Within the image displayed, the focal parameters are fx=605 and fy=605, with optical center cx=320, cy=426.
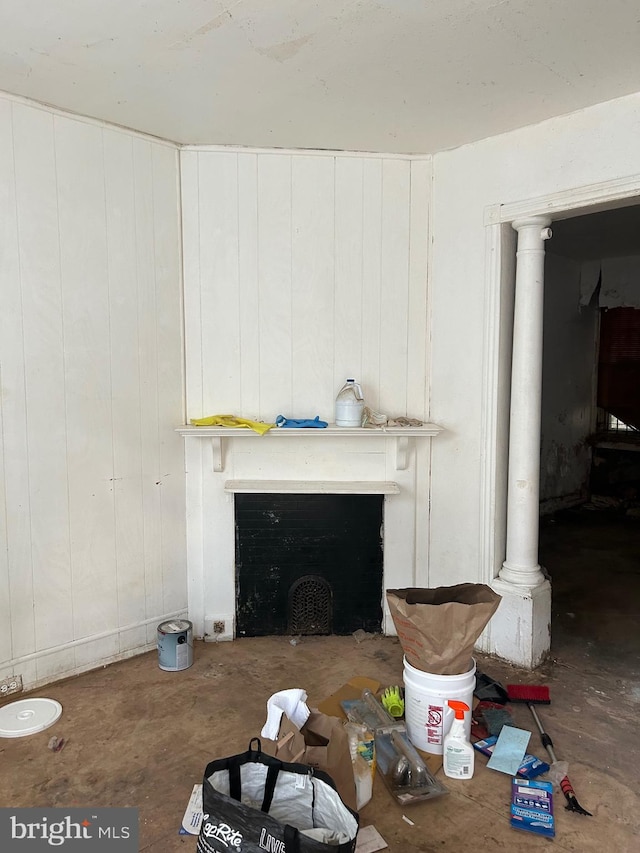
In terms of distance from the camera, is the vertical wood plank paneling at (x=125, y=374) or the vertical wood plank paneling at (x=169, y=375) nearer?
the vertical wood plank paneling at (x=125, y=374)

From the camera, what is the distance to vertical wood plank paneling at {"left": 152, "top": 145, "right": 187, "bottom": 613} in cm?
290

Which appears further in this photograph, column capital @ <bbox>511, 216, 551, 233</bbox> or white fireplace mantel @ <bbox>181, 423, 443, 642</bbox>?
white fireplace mantel @ <bbox>181, 423, 443, 642</bbox>

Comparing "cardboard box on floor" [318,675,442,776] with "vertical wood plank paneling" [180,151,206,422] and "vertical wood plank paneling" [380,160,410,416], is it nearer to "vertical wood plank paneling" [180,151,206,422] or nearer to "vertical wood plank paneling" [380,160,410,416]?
"vertical wood plank paneling" [380,160,410,416]

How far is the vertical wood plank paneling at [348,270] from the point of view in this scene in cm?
301

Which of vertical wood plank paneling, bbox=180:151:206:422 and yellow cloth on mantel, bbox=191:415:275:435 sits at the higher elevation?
vertical wood plank paneling, bbox=180:151:206:422

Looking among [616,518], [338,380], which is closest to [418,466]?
[338,380]

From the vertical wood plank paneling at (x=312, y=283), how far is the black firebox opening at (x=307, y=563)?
50cm

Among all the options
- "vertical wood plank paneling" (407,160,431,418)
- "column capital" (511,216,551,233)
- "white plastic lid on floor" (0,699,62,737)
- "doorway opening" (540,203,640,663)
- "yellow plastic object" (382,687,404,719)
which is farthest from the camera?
"doorway opening" (540,203,640,663)

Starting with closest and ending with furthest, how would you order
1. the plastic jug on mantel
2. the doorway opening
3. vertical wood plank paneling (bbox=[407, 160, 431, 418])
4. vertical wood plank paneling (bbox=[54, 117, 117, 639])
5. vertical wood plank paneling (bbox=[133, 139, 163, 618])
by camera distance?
vertical wood plank paneling (bbox=[54, 117, 117, 639]) < vertical wood plank paneling (bbox=[133, 139, 163, 618]) < the plastic jug on mantel < vertical wood plank paneling (bbox=[407, 160, 431, 418]) < the doorway opening

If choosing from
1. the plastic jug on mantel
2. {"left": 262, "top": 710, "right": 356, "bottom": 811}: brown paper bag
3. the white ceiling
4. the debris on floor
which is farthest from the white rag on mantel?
the white ceiling

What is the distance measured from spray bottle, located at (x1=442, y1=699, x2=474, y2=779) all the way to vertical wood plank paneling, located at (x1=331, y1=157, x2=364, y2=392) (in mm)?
1562

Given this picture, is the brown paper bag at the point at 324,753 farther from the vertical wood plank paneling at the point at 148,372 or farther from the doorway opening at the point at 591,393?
the doorway opening at the point at 591,393

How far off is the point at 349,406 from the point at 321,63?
1.44 m

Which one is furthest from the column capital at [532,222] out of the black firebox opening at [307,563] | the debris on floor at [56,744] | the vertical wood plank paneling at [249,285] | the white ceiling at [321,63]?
the debris on floor at [56,744]
